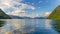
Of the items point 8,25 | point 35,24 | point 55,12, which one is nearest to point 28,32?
point 35,24

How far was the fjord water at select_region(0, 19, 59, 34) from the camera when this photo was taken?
11.2 feet

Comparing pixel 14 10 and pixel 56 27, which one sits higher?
pixel 14 10

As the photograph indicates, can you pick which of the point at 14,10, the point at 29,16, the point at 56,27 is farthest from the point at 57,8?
the point at 14,10

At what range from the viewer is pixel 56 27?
11.7ft

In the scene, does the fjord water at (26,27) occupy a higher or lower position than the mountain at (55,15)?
lower

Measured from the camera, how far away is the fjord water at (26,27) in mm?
3412

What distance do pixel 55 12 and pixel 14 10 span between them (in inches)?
36.2

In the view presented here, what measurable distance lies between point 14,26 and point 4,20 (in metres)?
0.25

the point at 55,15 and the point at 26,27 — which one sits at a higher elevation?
the point at 55,15

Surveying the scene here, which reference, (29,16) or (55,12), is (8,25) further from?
(55,12)

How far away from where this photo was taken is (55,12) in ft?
11.7

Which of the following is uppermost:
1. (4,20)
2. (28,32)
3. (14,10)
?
(14,10)

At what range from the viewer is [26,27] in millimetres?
3504

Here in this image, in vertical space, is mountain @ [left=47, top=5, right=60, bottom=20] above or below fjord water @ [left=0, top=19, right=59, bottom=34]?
above
